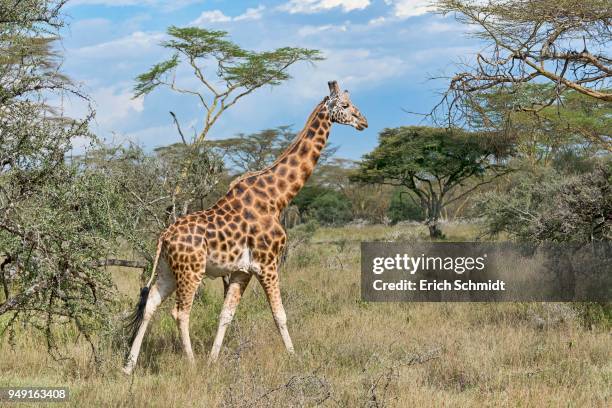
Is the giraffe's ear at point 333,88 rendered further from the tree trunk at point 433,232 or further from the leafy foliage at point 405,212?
the leafy foliage at point 405,212

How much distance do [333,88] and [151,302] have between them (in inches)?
110

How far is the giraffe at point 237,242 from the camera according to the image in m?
6.92

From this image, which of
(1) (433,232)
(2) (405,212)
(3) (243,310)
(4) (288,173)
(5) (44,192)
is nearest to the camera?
(5) (44,192)

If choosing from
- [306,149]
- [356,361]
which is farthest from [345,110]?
[356,361]

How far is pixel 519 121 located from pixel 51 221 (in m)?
20.9

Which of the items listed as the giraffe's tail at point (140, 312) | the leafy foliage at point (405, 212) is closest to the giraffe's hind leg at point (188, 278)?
the giraffe's tail at point (140, 312)

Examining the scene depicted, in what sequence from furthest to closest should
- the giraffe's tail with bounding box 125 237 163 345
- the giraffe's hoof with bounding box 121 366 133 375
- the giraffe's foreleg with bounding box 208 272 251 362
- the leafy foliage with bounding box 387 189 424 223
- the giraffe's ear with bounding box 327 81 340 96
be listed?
the leafy foliage with bounding box 387 189 424 223 → the giraffe's ear with bounding box 327 81 340 96 → the giraffe's foreleg with bounding box 208 272 251 362 → the giraffe's tail with bounding box 125 237 163 345 → the giraffe's hoof with bounding box 121 366 133 375

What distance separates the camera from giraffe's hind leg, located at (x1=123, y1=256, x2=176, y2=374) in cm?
683

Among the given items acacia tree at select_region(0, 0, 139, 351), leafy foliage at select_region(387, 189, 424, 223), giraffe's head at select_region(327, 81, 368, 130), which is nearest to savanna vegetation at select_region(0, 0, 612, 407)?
acacia tree at select_region(0, 0, 139, 351)

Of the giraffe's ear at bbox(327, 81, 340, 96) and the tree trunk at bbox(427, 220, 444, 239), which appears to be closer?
the giraffe's ear at bbox(327, 81, 340, 96)

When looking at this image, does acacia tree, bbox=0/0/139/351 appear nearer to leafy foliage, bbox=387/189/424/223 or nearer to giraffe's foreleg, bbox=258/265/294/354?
giraffe's foreleg, bbox=258/265/294/354

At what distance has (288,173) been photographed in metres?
7.59

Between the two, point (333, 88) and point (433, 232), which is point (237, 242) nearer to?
point (333, 88)

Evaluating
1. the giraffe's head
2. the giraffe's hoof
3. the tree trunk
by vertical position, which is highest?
the giraffe's head
